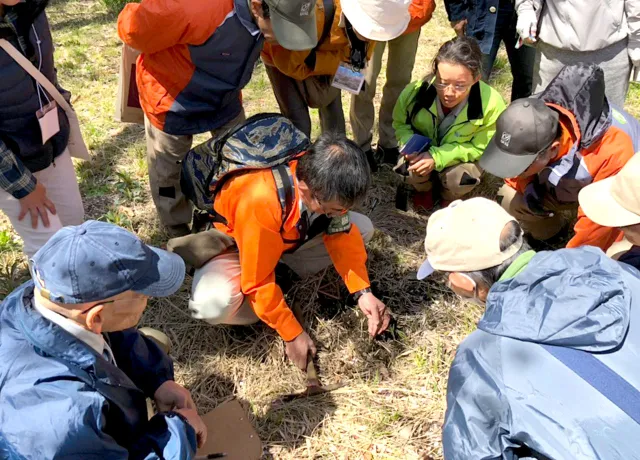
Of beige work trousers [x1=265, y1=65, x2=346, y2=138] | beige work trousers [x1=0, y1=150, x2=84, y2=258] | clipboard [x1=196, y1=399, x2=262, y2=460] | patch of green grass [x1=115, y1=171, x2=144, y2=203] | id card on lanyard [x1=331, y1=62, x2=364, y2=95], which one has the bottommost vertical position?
patch of green grass [x1=115, y1=171, x2=144, y2=203]

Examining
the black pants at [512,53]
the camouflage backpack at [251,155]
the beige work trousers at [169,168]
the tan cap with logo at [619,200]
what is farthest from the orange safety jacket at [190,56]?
the black pants at [512,53]

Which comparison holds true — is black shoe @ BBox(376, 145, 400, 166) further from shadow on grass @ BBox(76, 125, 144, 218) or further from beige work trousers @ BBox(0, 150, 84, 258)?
beige work trousers @ BBox(0, 150, 84, 258)

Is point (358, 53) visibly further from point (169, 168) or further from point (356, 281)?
point (356, 281)

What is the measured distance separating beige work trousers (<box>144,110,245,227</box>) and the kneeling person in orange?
4.73ft

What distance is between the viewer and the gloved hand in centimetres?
321

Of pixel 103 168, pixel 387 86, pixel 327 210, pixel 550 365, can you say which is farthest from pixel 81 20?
pixel 550 365

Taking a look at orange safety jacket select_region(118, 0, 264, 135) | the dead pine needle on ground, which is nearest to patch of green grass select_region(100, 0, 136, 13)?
the dead pine needle on ground

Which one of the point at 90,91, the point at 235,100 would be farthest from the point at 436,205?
the point at 90,91

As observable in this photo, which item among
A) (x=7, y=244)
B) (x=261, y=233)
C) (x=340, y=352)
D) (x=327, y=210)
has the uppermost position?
(x=327, y=210)

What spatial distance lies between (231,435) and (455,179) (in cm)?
201

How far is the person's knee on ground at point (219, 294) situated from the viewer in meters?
2.54

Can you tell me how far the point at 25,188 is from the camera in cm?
234

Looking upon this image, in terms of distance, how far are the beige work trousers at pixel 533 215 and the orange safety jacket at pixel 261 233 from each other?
1.47 m

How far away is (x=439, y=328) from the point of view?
2.88 meters
